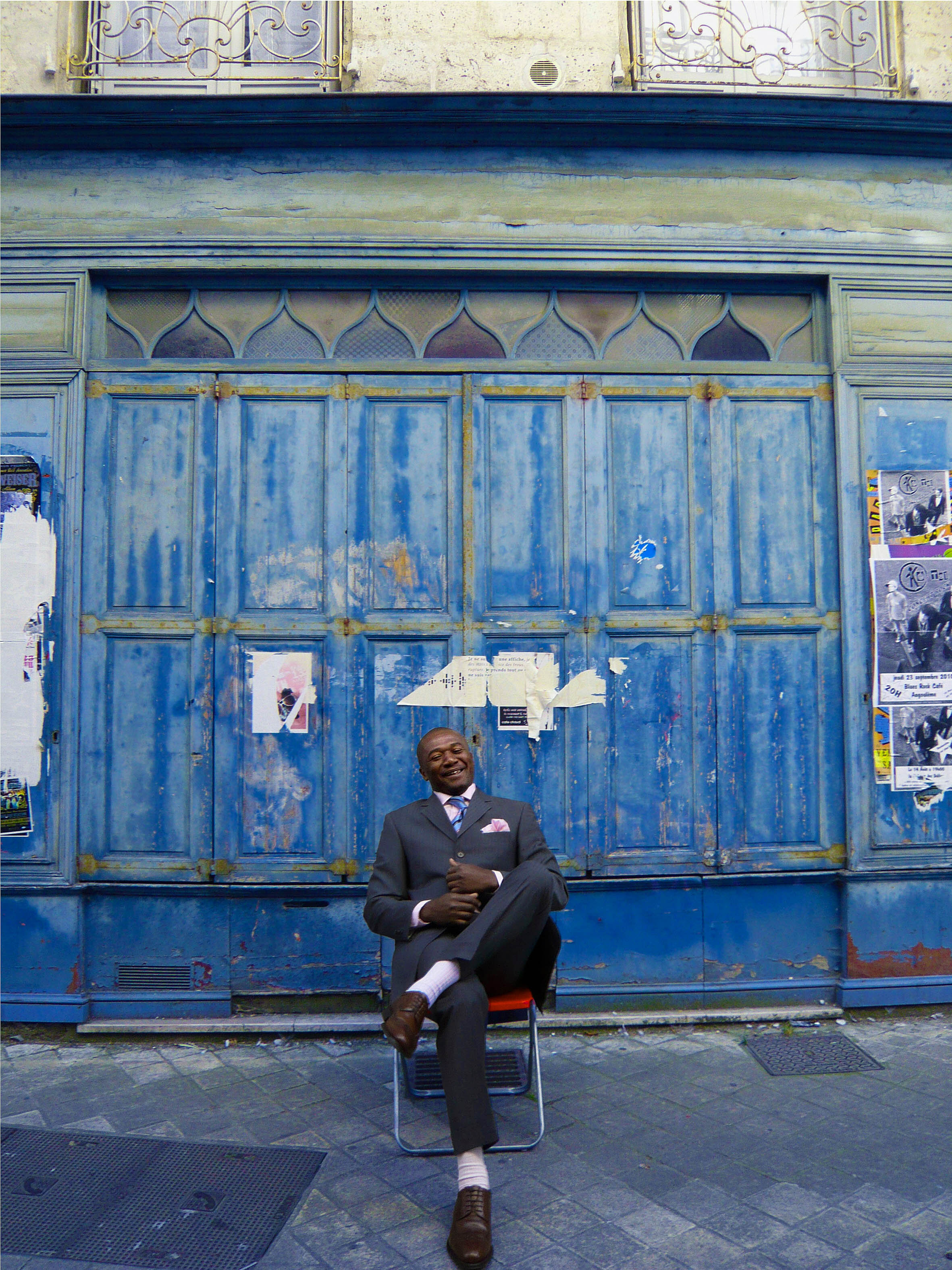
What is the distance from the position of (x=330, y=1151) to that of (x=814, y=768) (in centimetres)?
301

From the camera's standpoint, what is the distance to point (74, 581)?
459 centimetres

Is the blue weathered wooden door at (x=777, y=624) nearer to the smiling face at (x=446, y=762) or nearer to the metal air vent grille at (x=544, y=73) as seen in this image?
the smiling face at (x=446, y=762)

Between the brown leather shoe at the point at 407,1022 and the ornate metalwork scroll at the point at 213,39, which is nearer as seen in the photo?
the brown leather shoe at the point at 407,1022

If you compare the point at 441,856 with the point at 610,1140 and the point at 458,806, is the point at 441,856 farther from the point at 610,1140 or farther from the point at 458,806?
the point at 610,1140

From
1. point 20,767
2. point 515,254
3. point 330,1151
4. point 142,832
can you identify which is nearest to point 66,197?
point 515,254

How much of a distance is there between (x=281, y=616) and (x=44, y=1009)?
2298 millimetres

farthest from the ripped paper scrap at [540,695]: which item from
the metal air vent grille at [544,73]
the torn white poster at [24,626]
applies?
the metal air vent grille at [544,73]

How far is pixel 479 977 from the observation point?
3.32 meters

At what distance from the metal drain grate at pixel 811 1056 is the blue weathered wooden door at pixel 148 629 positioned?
2.88 metres

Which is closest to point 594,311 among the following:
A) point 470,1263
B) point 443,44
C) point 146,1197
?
point 443,44

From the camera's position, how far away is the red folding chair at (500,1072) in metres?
3.28

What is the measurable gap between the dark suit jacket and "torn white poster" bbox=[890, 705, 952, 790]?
223 cm

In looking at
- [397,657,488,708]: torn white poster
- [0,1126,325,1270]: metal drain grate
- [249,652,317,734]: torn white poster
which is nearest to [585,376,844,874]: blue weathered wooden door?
[397,657,488,708]: torn white poster

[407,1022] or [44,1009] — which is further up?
[407,1022]
